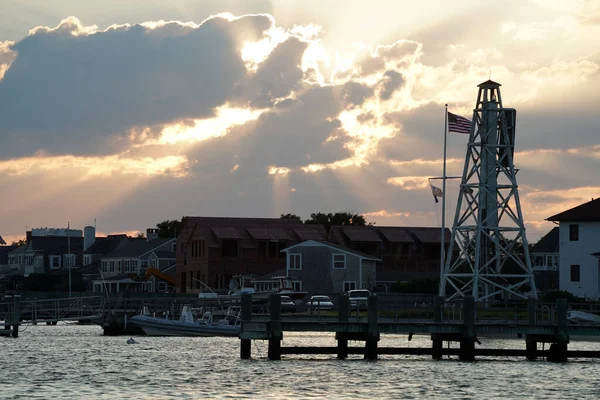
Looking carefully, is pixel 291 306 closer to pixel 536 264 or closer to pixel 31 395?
pixel 31 395

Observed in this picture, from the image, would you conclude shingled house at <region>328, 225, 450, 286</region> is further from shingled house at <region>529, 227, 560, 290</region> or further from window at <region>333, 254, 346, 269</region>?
window at <region>333, 254, 346, 269</region>

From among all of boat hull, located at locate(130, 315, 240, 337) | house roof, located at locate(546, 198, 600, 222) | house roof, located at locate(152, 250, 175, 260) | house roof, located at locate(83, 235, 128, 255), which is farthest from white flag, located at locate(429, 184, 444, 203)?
house roof, located at locate(83, 235, 128, 255)

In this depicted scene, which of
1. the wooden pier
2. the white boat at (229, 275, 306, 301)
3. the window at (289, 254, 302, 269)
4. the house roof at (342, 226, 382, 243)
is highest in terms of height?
the house roof at (342, 226, 382, 243)

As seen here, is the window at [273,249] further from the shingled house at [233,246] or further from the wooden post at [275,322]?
the wooden post at [275,322]

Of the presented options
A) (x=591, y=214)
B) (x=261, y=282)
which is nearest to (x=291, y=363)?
(x=591, y=214)

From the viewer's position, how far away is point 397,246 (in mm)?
144500

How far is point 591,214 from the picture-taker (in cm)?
10425

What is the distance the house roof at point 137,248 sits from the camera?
561 ft

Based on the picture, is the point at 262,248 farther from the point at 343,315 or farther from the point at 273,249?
the point at 343,315

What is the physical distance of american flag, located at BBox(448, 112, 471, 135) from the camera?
278 feet

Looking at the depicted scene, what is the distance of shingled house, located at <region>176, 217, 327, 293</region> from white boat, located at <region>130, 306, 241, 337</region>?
54.8 m

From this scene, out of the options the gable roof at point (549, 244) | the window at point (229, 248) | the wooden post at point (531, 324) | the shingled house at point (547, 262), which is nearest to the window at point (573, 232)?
the shingled house at point (547, 262)

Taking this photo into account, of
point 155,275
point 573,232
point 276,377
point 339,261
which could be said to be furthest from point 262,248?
point 276,377

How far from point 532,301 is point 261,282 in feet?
259
